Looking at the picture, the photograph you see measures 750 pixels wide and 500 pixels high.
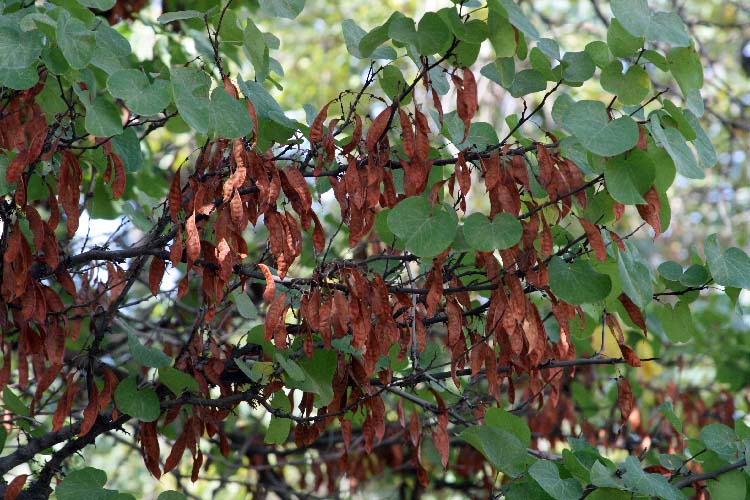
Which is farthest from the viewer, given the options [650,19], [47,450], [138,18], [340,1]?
[340,1]

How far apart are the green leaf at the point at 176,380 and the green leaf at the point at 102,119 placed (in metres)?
0.44

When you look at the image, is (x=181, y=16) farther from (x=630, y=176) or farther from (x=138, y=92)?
(x=630, y=176)

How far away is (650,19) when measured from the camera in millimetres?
1444

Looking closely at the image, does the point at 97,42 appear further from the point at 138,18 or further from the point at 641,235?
the point at 641,235

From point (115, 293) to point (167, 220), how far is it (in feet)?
1.43

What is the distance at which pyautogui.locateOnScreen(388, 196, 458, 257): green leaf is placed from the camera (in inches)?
58.2

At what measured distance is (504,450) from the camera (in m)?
1.68

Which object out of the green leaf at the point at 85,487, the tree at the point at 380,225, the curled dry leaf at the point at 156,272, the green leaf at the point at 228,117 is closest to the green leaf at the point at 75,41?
the tree at the point at 380,225

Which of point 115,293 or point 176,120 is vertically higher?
point 176,120

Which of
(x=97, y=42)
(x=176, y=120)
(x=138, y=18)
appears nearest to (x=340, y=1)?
(x=138, y=18)

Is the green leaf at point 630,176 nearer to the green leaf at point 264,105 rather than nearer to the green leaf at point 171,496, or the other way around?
the green leaf at point 264,105

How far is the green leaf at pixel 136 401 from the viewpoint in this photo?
170 centimetres

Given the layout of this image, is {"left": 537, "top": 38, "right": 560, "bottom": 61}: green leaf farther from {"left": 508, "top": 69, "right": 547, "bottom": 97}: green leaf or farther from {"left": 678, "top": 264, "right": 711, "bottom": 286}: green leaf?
{"left": 678, "top": 264, "right": 711, "bottom": 286}: green leaf

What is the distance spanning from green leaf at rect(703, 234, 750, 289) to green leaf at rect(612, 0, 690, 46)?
1.31 feet
